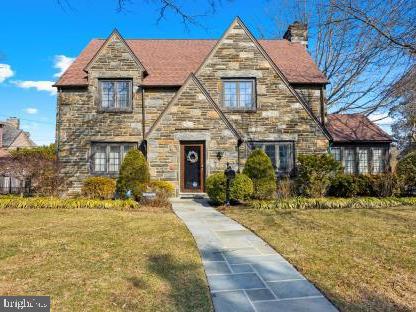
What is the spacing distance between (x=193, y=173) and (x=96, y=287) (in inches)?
443

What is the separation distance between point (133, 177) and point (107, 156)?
12.6ft

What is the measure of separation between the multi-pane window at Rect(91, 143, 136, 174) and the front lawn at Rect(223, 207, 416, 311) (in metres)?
7.57

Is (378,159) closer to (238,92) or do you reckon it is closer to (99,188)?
(238,92)

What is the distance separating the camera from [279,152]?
16.8 m

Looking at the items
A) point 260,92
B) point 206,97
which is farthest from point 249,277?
point 260,92

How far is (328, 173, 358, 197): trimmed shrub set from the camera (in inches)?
565

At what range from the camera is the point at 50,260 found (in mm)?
5922

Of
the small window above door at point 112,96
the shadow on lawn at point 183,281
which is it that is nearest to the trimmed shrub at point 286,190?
the small window above door at point 112,96

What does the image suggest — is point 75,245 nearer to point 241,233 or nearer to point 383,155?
point 241,233

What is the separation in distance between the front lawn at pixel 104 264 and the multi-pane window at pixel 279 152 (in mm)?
8321

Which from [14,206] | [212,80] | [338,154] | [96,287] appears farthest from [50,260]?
[338,154]

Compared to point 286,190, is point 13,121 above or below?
above

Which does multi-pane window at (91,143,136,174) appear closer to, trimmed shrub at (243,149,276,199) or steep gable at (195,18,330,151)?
steep gable at (195,18,330,151)

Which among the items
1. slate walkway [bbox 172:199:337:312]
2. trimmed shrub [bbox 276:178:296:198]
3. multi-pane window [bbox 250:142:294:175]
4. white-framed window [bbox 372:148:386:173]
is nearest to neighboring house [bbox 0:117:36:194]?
multi-pane window [bbox 250:142:294:175]
